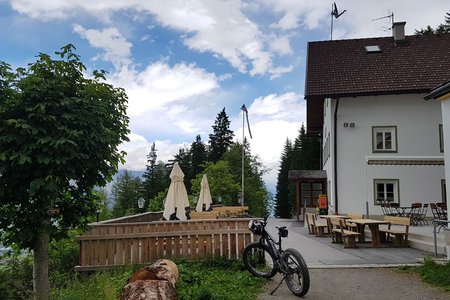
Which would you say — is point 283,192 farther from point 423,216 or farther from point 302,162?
point 423,216

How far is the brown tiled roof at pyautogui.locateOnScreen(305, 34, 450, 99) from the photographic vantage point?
65.3ft

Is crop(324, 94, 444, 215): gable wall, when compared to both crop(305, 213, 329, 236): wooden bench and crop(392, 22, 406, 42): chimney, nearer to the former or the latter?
crop(305, 213, 329, 236): wooden bench

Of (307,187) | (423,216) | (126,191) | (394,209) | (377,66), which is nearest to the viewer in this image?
(423,216)

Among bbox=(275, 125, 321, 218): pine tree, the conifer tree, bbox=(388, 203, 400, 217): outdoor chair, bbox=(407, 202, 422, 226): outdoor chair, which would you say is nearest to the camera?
bbox=(407, 202, 422, 226): outdoor chair

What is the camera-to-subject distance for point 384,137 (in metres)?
20.0

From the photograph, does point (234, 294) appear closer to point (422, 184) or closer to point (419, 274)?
point (419, 274)

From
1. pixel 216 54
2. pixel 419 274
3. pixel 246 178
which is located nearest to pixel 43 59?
pixel 419 274

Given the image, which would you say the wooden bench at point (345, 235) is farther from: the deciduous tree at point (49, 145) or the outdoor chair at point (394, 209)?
the deciduous tree at point (49, 145)

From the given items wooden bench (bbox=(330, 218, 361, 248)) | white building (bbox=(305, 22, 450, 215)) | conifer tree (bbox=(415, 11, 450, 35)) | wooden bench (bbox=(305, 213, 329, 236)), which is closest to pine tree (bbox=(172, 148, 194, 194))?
conifer tree (bbox=(415, 11, 450, 35))

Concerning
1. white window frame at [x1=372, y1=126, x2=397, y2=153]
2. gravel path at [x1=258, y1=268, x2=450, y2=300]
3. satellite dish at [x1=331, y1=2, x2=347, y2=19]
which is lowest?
gravel path at [x1=258, y1=268, x2=450, y2=300]

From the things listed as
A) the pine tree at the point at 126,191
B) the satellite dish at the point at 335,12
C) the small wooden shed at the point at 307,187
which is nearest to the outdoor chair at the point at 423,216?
the small wooden shed at the point at 307,187

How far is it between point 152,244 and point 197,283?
87.4 inches

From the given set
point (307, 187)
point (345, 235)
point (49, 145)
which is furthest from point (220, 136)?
point (49, 145)

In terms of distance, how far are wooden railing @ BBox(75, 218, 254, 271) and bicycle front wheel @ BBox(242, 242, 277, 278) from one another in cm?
69
